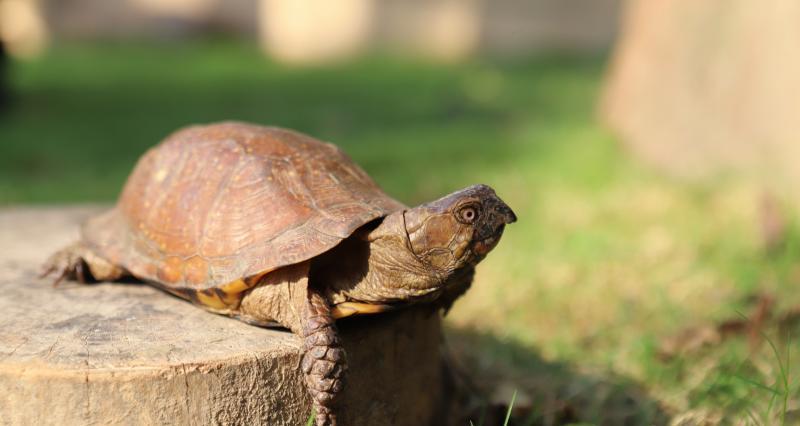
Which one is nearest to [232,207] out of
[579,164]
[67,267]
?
[67,267]

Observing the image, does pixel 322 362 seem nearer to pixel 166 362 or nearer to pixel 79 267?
pixel 166 362

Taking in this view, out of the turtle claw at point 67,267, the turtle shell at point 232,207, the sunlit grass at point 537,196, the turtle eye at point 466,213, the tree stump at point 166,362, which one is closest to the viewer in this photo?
the tree stump at point 166,362

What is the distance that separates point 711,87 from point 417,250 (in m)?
4.87

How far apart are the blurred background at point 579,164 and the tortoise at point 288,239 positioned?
3.11ft

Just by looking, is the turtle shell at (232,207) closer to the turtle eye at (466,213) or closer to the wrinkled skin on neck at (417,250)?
the wrinkled skin on neck at (417,250)

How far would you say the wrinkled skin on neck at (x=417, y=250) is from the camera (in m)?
2.29

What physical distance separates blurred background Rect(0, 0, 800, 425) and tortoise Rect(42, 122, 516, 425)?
95cm

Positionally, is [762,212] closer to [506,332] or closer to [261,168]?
[506,332]

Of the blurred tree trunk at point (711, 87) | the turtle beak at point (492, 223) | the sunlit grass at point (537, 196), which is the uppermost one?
the turtle beak at point (492, 223)

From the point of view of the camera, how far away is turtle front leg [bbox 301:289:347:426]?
2.32m

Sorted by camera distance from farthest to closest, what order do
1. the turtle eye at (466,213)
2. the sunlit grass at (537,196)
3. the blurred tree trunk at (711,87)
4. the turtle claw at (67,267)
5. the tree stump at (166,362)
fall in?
the blurred tree trunk at (711,87) → the sunlit grass at (537,196) → the turtle claw at (67,267) → the turtle eye at (466,213) → the tree stump at (166,362)

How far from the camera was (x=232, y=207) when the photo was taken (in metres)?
2.61

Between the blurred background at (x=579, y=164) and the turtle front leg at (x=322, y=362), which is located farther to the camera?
the blurred background at (x=579, y=164)

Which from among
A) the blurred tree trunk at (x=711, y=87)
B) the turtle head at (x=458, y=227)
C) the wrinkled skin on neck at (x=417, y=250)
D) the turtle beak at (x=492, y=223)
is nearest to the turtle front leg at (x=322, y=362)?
the wrinkled skin on neck at (x=417, y=250)
